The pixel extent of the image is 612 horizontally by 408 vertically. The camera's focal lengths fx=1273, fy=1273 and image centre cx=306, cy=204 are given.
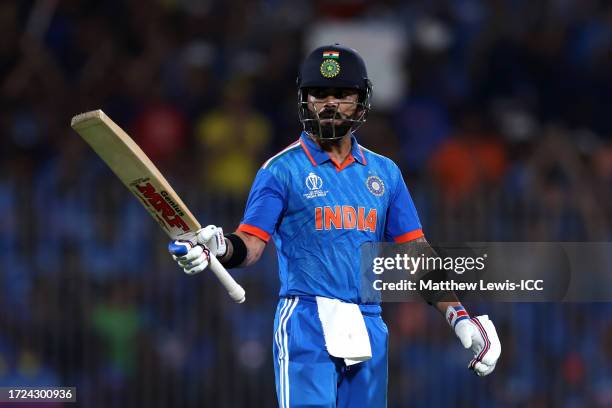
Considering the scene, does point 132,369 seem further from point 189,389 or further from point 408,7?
point 408,7

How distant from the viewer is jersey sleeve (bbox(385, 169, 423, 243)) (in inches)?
220

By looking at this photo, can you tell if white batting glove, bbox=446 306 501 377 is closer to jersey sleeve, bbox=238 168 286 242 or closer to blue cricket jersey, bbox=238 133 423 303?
blue cricket jersey, bbox=238 133 423 303

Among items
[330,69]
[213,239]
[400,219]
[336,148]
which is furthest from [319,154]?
[213,239]

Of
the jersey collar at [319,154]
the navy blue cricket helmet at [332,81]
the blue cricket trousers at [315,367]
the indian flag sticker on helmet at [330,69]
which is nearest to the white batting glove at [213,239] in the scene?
the blue cricket trousers at [315,367]

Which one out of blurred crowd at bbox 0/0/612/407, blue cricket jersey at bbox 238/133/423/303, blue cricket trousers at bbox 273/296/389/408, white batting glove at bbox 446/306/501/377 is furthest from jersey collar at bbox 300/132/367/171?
blurred crowd at bbox 0/0/612/407

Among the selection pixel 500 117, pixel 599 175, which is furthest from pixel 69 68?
pixel 599 175

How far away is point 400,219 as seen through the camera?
558 centimetres

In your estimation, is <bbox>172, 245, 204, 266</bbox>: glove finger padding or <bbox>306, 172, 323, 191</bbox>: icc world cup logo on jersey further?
<bbox>306, 172, 323, 191</bbox>: icc world cup logo on jersey

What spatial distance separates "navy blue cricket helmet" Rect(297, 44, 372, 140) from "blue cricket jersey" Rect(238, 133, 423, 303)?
0.11m

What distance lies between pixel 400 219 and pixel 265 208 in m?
0.67

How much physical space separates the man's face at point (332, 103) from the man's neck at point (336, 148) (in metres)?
0.11

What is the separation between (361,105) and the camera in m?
5.48

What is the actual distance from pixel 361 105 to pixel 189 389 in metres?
3.52

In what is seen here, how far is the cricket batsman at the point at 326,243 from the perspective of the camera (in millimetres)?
5164
